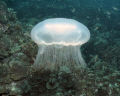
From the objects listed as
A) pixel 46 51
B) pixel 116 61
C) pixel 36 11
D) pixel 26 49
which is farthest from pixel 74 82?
pixel 36 11

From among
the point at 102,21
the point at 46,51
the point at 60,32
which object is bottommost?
the point at 102,21

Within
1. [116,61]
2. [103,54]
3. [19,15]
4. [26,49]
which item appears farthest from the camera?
[19,15]

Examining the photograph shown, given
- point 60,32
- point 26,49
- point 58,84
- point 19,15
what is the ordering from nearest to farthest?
point 58,84 → point 60,32 → point 26,49 → point 19,15

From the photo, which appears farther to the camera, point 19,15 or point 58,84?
point 19,15

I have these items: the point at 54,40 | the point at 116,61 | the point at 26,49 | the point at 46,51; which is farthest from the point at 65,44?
the point at 116,61

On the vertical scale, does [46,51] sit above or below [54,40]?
below

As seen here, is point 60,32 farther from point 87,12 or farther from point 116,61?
point 87,12
